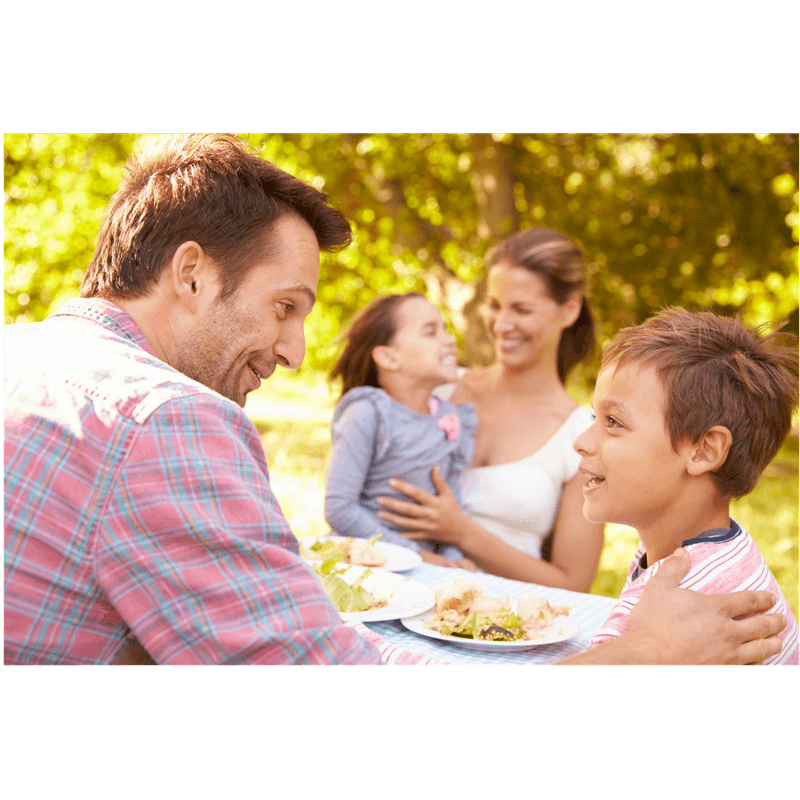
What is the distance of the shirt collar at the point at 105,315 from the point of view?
158 centimetres

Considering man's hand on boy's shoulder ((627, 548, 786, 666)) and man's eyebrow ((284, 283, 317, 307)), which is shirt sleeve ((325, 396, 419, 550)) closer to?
man's eyebrow ((284, 283, 317, 307))

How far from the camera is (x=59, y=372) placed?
126 centimetres

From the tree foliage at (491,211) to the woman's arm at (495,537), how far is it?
3.20 metres

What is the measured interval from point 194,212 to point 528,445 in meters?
2.11

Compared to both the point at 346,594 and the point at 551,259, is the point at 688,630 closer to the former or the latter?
the point at 346,594

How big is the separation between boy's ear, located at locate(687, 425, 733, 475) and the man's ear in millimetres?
1226

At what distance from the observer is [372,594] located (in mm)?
2057

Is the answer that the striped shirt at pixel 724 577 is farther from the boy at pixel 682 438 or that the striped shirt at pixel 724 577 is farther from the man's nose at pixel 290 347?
the man's nose at pixel 290 347

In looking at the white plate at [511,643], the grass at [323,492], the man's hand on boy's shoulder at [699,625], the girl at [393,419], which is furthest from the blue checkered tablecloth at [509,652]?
the grass at [323,492]

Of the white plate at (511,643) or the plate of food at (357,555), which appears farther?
the plate of food at (357,555)

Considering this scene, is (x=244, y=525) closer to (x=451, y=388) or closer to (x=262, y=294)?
(x=262, y=294)

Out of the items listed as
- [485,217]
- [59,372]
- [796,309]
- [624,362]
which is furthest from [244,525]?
[796,309]

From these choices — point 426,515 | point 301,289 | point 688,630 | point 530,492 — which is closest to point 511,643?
point 688,630

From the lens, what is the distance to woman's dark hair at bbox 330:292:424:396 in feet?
12.0
